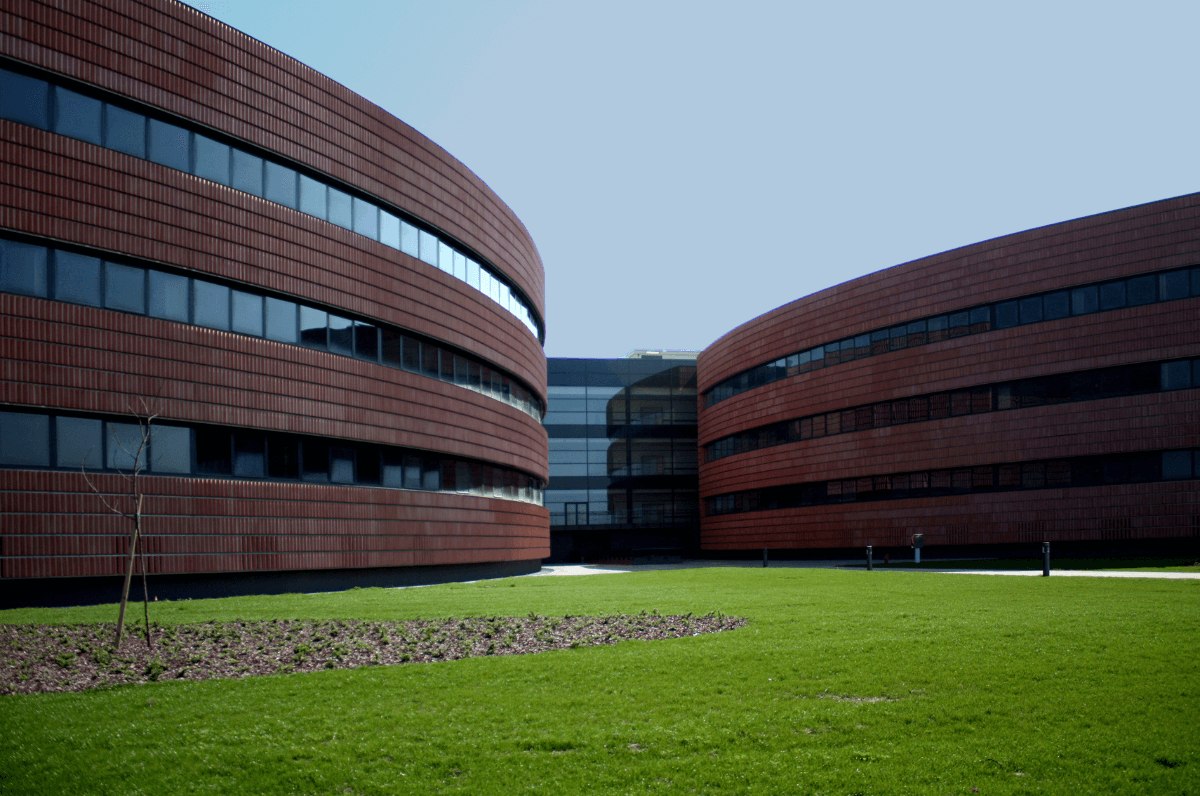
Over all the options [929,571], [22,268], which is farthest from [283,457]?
[929,571]

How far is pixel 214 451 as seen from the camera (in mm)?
27469

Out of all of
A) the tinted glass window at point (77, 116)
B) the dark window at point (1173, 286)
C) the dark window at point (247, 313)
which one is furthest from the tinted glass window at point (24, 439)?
the dark window at point (1173, 286)

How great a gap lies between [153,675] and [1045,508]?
137 ft

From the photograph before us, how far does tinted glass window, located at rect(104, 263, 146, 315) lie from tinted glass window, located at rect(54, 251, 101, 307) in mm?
276

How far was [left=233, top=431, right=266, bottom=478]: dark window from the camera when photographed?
92.3ft

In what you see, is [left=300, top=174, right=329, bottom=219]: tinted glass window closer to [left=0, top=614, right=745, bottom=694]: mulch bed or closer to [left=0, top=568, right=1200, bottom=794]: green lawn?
[left=0, top=614, right=745, bottom=694]: mulch bed

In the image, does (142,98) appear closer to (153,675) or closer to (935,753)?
(153,675)

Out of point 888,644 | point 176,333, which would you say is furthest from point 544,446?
point 888,644

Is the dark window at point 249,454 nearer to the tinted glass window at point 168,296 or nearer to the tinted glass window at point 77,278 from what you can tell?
the tinted glass window at point 168,296

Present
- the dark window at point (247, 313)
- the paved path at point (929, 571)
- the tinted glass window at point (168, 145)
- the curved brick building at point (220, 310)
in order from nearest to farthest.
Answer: the curved brick building at point (220, 310), the tinted glass window at point (168, 145), the dark window at point (247, 313), the paved path at point (929, 571)

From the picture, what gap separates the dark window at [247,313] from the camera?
1113 inches

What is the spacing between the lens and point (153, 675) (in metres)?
12.3

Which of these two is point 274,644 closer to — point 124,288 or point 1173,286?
point 124,288

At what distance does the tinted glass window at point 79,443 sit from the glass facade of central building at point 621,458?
5178 centimetres
